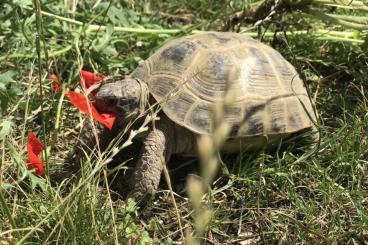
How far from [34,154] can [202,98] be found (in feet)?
3.21

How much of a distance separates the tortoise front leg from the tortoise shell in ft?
0.38

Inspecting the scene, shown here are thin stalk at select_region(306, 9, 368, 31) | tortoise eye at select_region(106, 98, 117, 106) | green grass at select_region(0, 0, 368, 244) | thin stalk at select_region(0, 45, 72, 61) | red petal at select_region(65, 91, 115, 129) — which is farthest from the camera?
thin stalk at select_region(306, 9, 368, 31)

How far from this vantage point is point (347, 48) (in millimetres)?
3973

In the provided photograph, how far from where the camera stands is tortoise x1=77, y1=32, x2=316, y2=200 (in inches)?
116

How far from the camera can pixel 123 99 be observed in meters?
2.94

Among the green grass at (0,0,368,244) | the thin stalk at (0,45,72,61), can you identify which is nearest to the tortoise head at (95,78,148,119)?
the green grass at (0,0,368,244)

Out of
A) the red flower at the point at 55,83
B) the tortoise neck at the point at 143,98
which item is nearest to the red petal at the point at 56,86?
the red flower at the point at 55,83

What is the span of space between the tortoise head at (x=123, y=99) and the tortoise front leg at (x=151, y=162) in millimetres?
165

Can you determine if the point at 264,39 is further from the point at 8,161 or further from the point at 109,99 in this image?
the point at 8,161

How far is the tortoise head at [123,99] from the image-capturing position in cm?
292

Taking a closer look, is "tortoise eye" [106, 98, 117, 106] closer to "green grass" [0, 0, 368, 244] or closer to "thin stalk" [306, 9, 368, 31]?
"green grass" [0, 0, 368, 244]

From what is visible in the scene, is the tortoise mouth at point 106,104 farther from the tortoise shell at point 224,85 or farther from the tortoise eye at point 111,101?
the tortoise shell at point 224,85

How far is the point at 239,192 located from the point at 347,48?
163cm

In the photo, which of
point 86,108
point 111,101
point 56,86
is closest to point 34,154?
point 86,108
